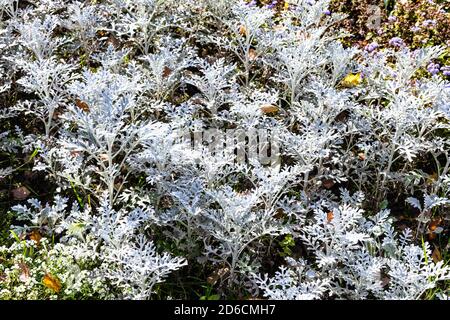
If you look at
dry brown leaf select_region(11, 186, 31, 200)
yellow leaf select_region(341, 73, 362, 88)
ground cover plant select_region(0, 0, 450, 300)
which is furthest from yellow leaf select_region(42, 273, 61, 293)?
yellow leaf select_region(341, 73, 362, 88)

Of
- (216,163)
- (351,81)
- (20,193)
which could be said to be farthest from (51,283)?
(351,81)

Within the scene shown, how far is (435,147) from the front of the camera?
326cm

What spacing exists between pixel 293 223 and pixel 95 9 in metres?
2.20

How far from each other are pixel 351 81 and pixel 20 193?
2181 mm

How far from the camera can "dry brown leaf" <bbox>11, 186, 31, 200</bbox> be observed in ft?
11.1

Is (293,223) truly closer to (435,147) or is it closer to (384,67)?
(435,147)

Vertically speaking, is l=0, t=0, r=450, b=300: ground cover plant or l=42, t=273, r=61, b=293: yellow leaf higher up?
l=0, t=0, r=450, b=300: ground cover plant

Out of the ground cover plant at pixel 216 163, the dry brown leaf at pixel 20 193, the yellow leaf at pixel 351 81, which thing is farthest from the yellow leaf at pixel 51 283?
the yellow leaf at pixel 351 81

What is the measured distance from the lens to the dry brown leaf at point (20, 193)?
337cm

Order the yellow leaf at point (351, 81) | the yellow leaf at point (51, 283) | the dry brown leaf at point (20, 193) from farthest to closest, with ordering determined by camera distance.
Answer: the yellow leaf at point (351, 81), the dry brown leaf at point (20, 193), the yellow leaf at point (51, 283)

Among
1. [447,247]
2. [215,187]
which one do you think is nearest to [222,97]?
[215,187]

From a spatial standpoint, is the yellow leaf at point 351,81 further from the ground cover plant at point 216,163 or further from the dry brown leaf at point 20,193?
the dry brown leaf at point 20,193

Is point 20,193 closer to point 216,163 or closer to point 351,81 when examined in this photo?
point 216,163

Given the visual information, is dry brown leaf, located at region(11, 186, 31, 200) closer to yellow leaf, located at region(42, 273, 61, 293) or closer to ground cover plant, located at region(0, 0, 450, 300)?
ground cover plant, located at region(0, 0, 450, 300)
